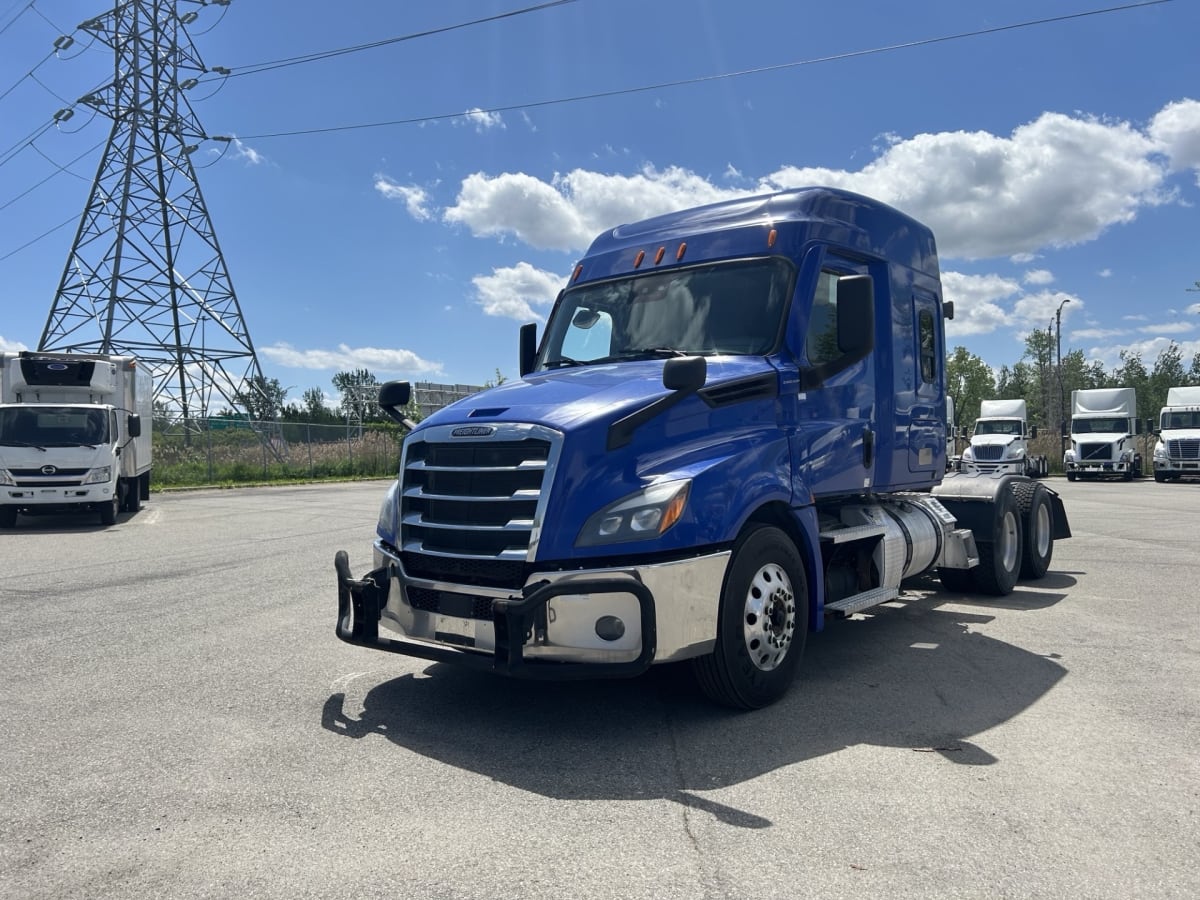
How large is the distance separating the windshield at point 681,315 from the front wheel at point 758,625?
1.31m

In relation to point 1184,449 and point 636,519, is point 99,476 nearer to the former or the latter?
point 636,519

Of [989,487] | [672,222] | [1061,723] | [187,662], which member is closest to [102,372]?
[187,662]

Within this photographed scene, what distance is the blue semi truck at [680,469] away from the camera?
4328 mm

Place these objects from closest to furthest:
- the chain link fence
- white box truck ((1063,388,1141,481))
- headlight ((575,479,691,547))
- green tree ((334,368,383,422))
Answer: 1. headlight ((575,479,691,547))
2. the chain link fence
3. white box truck ((1063,388,1141,481))
4. green tree ((334,368,383,422))

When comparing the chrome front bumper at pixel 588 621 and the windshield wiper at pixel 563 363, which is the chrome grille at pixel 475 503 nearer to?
the chrome front bumper at pixel 588 621

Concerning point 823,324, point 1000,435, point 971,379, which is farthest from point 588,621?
point 971,379

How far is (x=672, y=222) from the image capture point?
6.38m

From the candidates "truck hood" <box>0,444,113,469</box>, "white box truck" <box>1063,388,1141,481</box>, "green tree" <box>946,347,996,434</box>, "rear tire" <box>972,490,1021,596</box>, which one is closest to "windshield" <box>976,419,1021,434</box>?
"white box truck" <box>1063,388,1141,481</box>

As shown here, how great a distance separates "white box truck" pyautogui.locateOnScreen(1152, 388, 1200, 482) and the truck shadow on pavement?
33.7 meters

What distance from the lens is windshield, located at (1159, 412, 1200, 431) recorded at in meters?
34.2

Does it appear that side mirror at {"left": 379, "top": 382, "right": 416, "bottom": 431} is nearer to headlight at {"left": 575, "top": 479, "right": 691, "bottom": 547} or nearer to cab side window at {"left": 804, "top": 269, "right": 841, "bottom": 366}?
headlight at {"left": 575, "top": 479, "right": 691, "bottom": 547}

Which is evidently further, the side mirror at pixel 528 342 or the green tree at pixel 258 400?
the green tree at pixel 258 400

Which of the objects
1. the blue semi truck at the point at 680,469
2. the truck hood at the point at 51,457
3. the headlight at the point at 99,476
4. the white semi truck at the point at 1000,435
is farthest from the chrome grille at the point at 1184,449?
the truck hood at the point at 51,457

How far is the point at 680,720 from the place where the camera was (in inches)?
189
